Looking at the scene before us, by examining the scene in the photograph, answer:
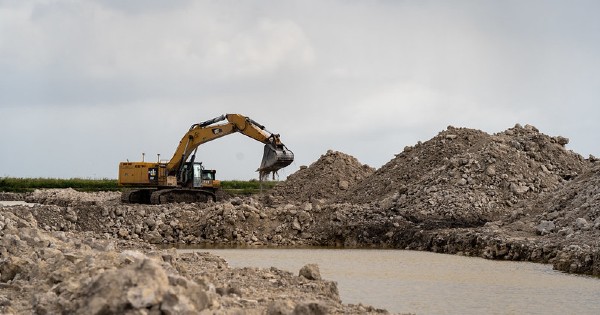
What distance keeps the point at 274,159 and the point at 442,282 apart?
12923 mm

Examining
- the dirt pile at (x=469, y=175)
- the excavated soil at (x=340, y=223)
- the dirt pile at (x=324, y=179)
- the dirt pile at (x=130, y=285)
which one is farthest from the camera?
Result: the dirt pile at (x=324, y=179)

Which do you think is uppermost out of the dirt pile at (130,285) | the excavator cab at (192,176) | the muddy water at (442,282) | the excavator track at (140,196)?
the excavator cab at (192,176)

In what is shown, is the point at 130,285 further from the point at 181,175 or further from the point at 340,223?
the point at 181,175

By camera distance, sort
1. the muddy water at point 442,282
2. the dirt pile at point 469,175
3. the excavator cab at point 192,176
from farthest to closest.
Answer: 1. the excavator cab at point 192,176
2. the dirt pile at point 469,175
3. the muddy water at point 442,282

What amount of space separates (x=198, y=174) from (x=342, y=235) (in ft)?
29.1

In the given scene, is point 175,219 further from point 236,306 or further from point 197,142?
point 236,306

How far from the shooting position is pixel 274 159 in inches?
1141

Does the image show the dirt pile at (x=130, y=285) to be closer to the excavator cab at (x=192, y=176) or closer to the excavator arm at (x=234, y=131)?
the excavator arm at (x=234, y=131)

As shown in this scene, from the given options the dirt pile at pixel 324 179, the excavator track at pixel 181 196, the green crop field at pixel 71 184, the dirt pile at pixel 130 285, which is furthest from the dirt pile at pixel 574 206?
the green crop field at pixel 71 184

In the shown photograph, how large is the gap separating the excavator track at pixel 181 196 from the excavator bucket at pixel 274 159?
4.47m

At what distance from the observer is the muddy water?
1362 cm

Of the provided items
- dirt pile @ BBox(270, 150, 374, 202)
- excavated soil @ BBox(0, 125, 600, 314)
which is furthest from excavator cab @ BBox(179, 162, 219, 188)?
dirt pile @ BBox(270, 150, 374, 202)

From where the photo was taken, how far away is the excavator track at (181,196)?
3266cm

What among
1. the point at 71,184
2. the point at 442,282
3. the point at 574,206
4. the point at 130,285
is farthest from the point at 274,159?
the point at 71,184
